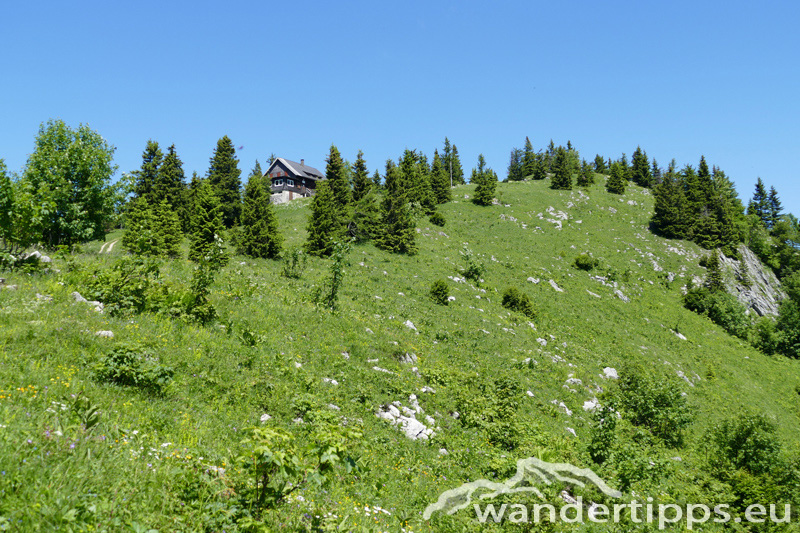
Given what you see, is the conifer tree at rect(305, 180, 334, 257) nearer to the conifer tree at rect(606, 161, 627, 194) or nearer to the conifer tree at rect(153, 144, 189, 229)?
the conifer tree at rect(153, 144, 189, 229)

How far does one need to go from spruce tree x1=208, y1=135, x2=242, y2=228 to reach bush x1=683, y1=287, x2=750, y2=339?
56.1 m

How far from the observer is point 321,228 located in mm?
32625

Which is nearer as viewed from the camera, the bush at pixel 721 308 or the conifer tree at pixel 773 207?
the bush at pixel 721 308

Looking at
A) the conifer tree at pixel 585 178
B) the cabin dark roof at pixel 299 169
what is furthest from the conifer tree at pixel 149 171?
the conifer tree at pixel 585 178

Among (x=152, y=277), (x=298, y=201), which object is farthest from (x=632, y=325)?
(x=298, y=201)

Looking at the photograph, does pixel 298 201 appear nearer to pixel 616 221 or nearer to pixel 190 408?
pixel 616 221

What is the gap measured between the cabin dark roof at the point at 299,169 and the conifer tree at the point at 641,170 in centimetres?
7634

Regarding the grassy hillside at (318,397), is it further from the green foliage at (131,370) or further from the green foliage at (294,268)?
the green foliage at (294,268)

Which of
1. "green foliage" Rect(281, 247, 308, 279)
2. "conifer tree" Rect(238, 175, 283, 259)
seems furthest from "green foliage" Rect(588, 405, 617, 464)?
"conifer tree" Rect(238, 175, 283, 259)

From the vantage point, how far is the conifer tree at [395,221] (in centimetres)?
3738

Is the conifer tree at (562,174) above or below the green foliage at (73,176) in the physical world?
above

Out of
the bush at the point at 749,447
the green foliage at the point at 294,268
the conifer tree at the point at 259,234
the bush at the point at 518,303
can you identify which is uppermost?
the conifer tree at the point at 259,234

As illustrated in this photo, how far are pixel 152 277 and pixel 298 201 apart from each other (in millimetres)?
48178

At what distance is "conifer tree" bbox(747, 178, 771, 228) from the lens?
8788cm
